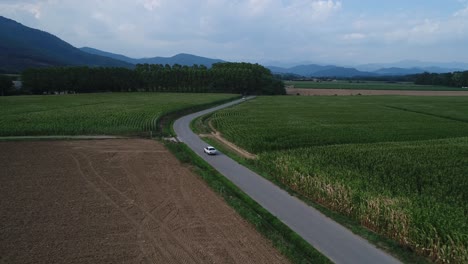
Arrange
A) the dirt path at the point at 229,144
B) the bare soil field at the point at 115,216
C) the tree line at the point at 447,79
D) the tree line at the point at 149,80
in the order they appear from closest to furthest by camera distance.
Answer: the bare soil field at the point at 115,216
the dirt path at the point at 229,144
the tree line at the point at 149,80
the tree line at the point at 447,79

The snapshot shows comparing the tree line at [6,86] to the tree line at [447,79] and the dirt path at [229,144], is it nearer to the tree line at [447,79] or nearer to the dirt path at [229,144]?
the dirt path at [229,144]

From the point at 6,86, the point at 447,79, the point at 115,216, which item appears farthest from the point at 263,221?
the point at 447,79

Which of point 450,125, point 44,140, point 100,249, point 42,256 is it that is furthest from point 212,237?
point 450,125

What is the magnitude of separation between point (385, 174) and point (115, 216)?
51.3ft

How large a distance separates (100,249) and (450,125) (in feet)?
154

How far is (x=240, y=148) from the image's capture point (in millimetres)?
36344

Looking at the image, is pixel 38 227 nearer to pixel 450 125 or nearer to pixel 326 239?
pixel 326 239

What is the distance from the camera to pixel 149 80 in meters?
114

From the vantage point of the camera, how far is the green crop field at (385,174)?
15395mm

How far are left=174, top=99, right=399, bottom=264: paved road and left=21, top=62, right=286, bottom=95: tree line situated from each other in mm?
83833

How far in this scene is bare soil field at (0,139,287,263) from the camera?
576 inches

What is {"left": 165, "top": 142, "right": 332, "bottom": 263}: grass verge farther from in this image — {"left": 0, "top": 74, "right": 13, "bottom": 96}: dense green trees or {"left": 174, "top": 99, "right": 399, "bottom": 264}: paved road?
{"left": 0, "top": 74, "right": 13, "bottom": 96}: dense green trees

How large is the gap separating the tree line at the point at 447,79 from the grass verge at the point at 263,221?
163 meters

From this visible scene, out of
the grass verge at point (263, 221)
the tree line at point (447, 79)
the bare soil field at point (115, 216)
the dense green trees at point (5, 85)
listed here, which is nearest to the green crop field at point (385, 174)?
the grass verge at point (263, 221)
